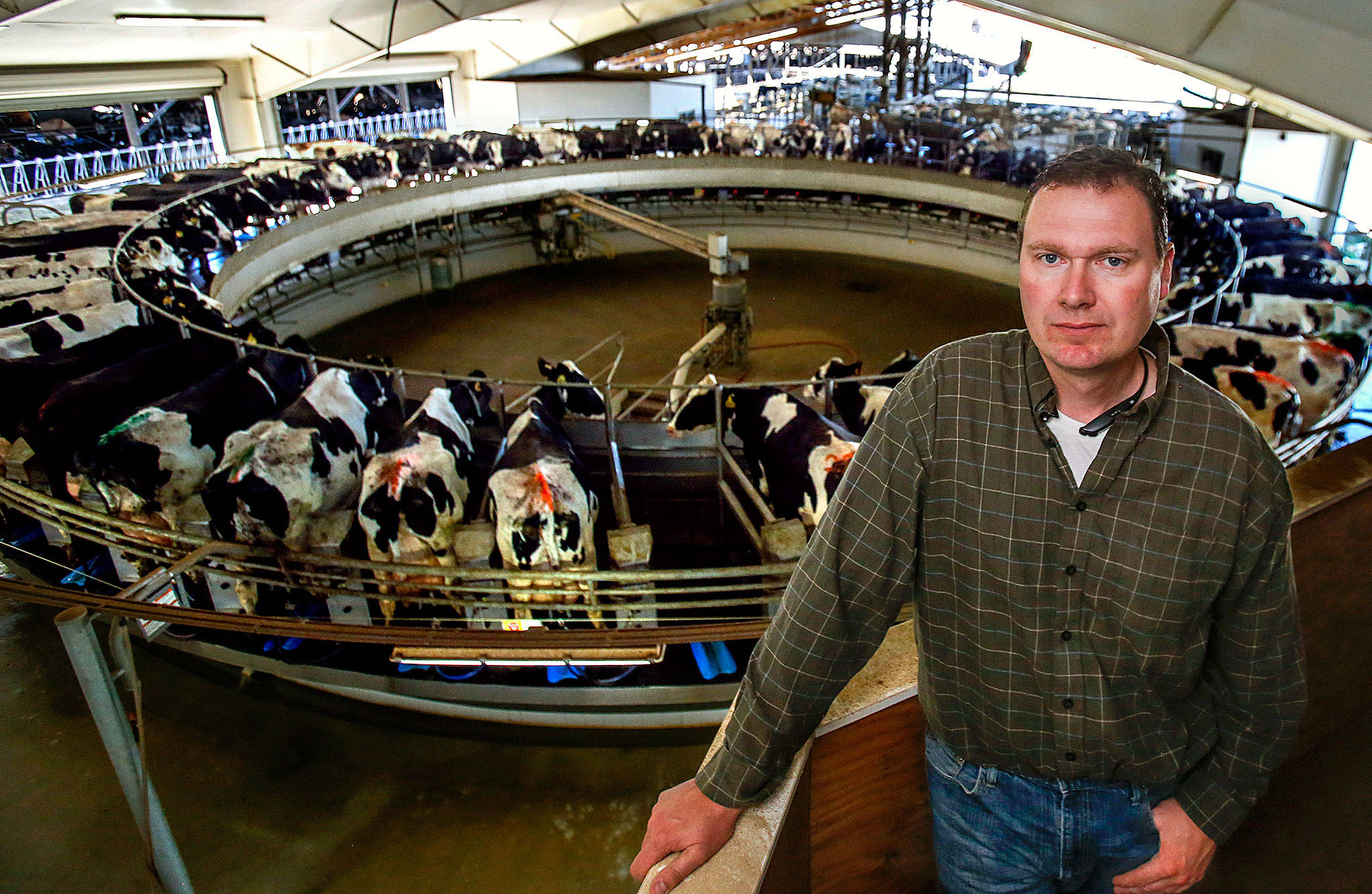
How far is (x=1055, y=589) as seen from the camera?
140cm

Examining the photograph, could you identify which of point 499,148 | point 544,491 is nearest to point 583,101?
point 499,148

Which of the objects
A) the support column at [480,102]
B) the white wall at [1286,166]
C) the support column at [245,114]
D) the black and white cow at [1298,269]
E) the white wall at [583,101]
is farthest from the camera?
the white wall at [583,101]

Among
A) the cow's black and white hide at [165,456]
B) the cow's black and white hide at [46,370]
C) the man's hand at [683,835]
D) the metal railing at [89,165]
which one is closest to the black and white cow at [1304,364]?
the man's hand at [683,835]

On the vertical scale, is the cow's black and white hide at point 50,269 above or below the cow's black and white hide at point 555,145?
below

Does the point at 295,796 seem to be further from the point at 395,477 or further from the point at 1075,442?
the point at 1075,442

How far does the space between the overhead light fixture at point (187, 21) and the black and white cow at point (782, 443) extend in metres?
9.81

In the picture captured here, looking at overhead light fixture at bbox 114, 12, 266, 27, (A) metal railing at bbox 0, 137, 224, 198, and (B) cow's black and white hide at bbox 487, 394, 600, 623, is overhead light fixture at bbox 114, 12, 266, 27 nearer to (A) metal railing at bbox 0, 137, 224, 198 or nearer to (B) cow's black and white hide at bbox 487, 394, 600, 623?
(A) metal railing at bbox 0, 137, 224, 198

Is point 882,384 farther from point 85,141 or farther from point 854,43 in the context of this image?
point 854,43

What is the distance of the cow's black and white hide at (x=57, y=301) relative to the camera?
795 cm

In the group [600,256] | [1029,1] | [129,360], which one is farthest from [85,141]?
[1029,1]

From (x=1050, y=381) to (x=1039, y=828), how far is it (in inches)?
29.7

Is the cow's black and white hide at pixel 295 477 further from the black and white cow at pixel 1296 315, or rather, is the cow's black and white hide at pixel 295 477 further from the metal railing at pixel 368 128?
the metal railing at pixel 368 128

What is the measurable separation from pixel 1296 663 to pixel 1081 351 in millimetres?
635

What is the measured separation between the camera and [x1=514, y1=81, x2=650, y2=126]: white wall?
22.7 m
